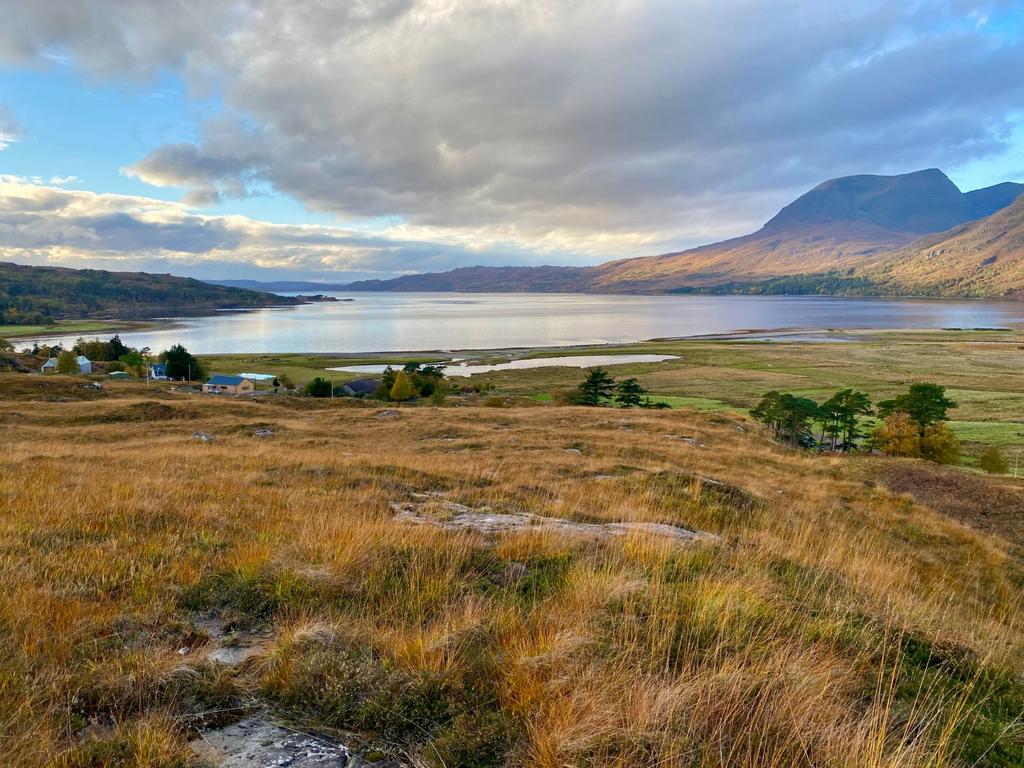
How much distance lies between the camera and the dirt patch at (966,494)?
18.9 m

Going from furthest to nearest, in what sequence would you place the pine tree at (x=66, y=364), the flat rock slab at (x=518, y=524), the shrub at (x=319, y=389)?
the pine tree at (x=66, y=364)
the shrub at (x=319, y=389)
the flat rock slab at (x=518, y=524)

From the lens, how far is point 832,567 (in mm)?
7141

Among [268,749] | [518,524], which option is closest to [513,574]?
[518,524]

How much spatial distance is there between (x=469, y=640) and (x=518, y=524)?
4.10 metres

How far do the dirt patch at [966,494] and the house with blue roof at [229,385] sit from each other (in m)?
69.2

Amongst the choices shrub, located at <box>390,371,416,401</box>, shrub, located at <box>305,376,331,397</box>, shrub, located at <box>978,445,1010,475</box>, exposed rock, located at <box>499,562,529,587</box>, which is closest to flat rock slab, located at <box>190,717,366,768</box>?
exposed rock, located at <box>499,562,529,587</box>

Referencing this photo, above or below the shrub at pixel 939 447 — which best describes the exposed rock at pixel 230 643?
above

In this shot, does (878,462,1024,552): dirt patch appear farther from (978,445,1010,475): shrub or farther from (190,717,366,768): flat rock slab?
(190,717,366,768): flat rock slab

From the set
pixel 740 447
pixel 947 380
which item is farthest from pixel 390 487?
pixel 947 380

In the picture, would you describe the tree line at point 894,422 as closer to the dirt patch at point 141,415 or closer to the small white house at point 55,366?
the dirt patch at point 141,415

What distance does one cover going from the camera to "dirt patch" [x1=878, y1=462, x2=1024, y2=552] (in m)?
18.9

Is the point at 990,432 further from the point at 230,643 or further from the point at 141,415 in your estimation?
the point at 141,415

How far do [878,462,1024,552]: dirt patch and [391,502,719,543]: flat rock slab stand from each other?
1450 cm

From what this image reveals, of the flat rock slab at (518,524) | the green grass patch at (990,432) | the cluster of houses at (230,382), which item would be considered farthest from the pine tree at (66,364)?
the green grass patch at (990,432)
